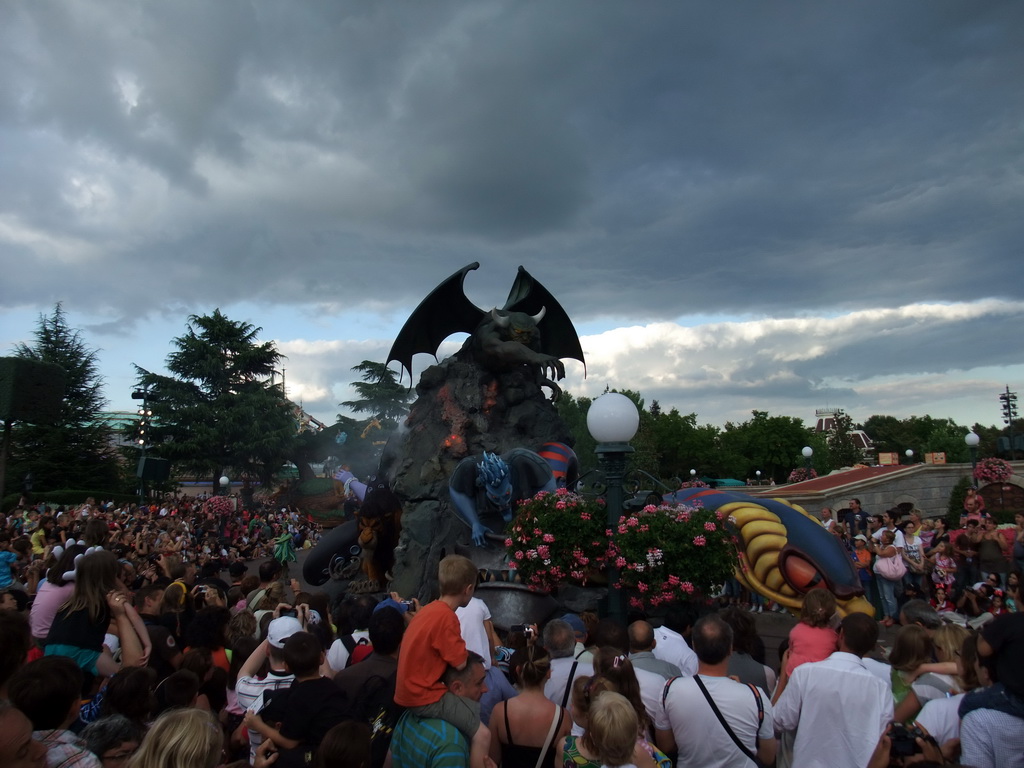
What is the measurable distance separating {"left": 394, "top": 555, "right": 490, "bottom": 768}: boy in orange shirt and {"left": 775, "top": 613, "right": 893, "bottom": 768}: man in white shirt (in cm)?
136

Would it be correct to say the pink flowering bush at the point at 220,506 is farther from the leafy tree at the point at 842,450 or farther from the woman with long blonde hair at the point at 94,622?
the leafy tree at the point at 842,450

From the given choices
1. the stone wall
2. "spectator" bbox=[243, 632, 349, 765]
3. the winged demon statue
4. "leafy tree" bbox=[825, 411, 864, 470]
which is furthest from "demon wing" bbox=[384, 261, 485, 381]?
"leafy tree" bbox=[825, 411, 864, 470]

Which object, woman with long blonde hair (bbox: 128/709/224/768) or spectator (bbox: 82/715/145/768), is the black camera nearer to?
woman with long blonde hair (bbox: 128/709/224/768)

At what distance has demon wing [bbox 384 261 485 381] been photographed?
1196cm

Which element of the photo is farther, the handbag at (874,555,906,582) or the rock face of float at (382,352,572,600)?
the rock face of float at (382,352,572,600)

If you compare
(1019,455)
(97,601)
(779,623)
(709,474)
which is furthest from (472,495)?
(709,474)

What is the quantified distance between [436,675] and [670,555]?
321 cm

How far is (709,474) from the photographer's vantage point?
5503cm

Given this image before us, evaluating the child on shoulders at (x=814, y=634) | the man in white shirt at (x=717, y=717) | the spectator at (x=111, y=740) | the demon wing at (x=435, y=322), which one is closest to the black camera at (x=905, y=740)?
the man in white shirt at (x=717, y=717)

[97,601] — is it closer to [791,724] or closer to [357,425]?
[791,724]

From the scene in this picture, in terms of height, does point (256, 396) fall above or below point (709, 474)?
above

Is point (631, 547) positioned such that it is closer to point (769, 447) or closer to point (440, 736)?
point (440, 736)

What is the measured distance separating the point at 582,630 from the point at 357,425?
31.1 meters

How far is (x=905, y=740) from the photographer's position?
290 cm
